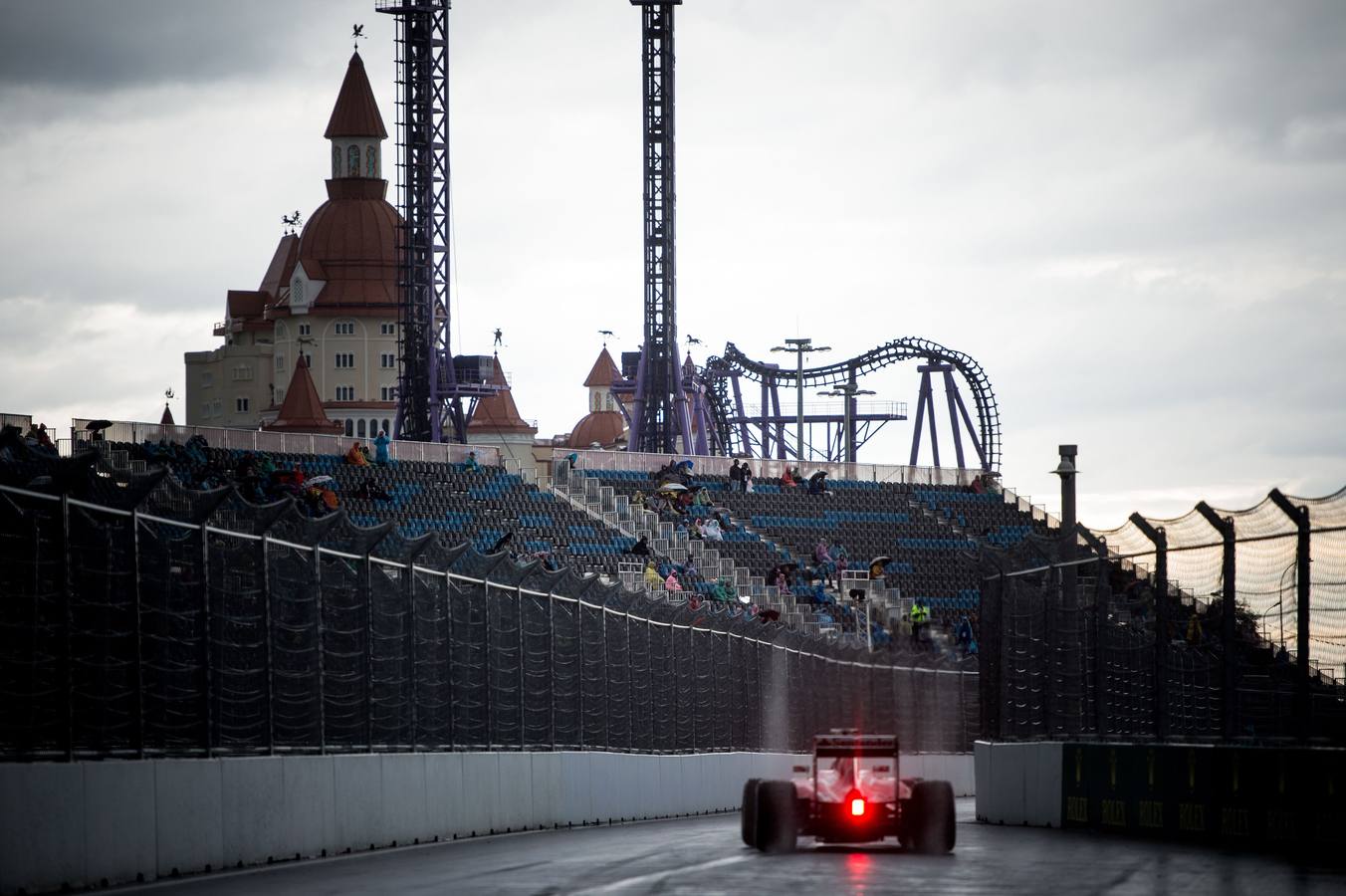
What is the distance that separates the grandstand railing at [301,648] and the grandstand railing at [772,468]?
35.6 metres

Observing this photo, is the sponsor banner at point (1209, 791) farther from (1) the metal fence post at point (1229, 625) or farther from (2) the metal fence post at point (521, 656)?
(2) the metal fence post at point (521, 656)

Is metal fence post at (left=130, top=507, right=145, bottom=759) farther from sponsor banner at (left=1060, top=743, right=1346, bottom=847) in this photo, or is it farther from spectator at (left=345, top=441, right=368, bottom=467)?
spectator at (left=345, top=441, right=368, bottom=467)

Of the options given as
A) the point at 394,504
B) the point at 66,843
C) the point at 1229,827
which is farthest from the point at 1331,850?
the point at 394,504

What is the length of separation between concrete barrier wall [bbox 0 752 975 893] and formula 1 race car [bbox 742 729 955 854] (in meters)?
3.23

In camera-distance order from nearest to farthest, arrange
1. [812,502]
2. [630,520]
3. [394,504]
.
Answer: [394,504], [630,520], [812,502]

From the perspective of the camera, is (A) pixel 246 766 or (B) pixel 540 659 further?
(B) pixel 540 659

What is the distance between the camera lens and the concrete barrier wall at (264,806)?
14805 mm

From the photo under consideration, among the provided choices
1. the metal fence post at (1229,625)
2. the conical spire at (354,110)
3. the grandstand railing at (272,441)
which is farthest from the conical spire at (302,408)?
the metal fence post at (1229,625)

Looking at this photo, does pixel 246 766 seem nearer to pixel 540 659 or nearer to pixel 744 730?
pixel 540 659

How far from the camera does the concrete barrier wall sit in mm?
14805

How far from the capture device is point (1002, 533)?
2820 inches

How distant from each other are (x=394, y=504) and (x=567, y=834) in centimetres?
3375

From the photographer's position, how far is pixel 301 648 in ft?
63.7

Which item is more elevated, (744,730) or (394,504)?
(394,504)
